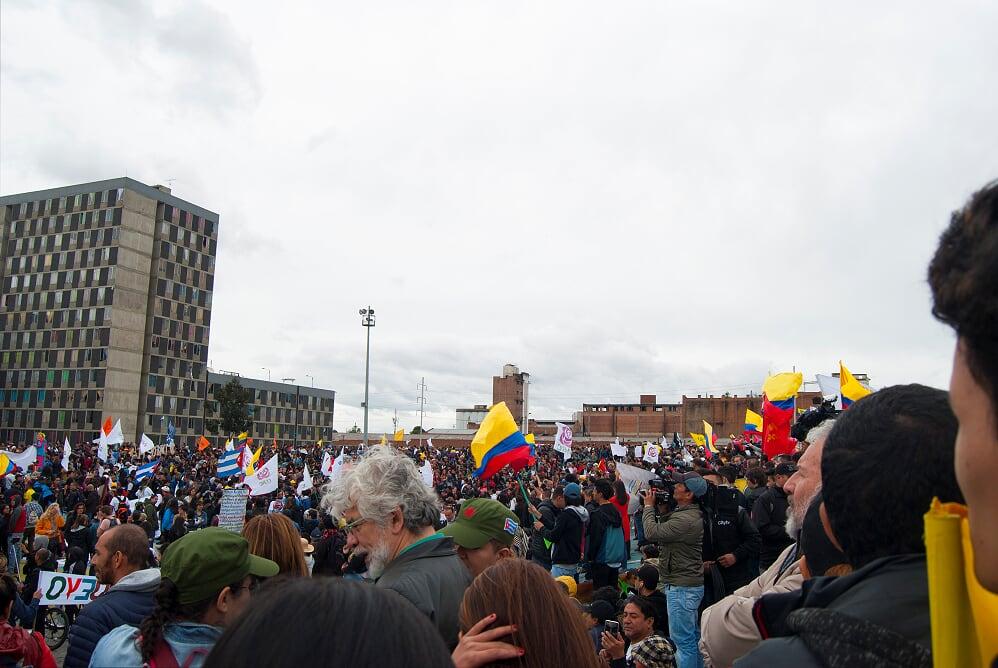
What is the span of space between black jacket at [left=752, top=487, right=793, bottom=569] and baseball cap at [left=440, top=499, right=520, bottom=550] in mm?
3793

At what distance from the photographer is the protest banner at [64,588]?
6.75 meters

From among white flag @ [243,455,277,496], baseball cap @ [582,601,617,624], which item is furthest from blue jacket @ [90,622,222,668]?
white flag @ [243,455,277,496]

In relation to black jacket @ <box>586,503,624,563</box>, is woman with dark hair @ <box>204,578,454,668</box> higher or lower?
higher

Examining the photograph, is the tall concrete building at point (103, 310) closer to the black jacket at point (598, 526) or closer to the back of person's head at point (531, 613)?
the black jacket at point (598, 526)

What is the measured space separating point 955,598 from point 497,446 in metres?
9.84

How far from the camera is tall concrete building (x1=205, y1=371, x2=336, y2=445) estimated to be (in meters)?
99.3

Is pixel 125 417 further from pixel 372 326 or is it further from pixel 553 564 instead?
pixel 553 564

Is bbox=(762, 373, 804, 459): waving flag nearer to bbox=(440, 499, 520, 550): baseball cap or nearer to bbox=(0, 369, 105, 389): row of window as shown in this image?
bbox=(440, 499, 520, 550): baseball cap

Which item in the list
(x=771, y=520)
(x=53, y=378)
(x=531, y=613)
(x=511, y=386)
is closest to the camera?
(x=531, y=613)

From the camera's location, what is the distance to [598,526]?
8.98m

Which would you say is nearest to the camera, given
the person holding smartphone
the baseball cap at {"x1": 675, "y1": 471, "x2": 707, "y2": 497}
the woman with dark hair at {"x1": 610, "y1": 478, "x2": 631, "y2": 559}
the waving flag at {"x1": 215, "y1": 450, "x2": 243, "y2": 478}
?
the person holding smartphone

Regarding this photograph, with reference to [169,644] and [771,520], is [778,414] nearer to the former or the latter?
[771,520]

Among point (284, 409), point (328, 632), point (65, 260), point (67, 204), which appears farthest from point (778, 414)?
point (284, 409)

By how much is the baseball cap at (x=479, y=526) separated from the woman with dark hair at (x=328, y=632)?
3.22m
